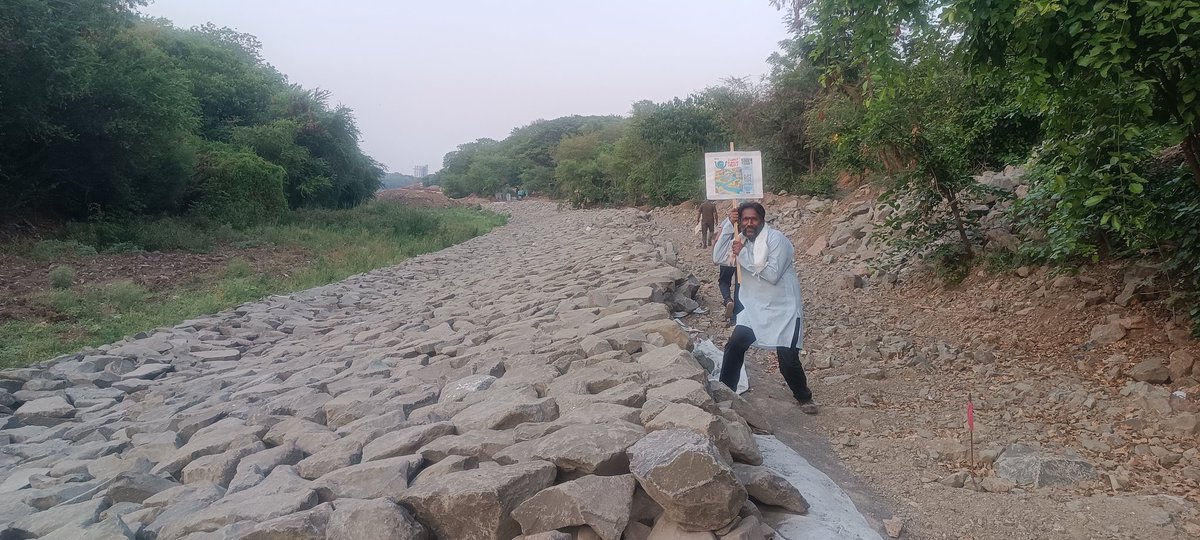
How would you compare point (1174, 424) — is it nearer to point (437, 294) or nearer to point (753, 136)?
point (437, 294)

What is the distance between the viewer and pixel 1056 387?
Answer: 4652 millimetres

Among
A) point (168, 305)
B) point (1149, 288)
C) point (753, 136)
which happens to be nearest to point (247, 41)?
point (753, 136)

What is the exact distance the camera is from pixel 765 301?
4430 mm

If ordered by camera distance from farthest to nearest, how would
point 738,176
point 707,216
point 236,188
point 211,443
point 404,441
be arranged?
point 236,188, point 707,216, point 738,176, point 211,443, point 404,441

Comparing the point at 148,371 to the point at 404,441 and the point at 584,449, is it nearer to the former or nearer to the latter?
the point at 404,441

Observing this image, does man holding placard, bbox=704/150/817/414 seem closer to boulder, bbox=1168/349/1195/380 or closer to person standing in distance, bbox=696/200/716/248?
boulder, bbox=1168/349/1195/380

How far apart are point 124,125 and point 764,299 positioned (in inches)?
583

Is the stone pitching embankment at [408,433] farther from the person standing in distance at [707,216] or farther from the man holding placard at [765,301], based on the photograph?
the person standing in distance at [707,216]

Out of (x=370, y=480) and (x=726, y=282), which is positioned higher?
(x=726, y=282)

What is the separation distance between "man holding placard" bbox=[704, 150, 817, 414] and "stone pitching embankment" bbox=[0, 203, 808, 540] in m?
0.37

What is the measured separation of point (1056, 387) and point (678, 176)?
24.5m

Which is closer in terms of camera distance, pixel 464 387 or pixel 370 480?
pixel 370 480

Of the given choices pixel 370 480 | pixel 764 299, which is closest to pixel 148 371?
pixel 370 480

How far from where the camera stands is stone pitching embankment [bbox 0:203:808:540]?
2494 mm
